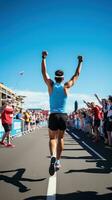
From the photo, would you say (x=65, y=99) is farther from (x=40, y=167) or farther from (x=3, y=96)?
(x=3, y=96)

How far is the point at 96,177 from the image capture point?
7.07 metres

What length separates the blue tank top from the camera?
21.9 feet

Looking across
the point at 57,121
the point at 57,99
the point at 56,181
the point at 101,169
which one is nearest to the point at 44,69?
the point at 57,99

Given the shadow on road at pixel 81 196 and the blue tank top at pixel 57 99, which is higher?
the blue tank top at pixel 57 99

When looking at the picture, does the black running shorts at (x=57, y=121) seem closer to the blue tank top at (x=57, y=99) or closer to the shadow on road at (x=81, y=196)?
the blue tank top at (x=57, y=99)

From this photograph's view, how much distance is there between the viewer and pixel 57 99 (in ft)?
21.9

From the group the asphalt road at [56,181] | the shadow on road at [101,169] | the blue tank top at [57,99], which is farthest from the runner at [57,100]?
the shadow on road at [101,169]

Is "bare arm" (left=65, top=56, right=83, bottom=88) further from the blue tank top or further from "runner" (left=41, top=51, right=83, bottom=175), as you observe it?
the blue tank top

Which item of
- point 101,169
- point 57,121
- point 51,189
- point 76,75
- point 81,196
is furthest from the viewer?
point 101,169

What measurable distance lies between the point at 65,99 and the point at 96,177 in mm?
1733

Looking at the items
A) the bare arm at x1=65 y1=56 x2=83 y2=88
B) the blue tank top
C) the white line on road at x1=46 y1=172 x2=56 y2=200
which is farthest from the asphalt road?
the bare arm at x1=65 y1=56 x2=83 y2=88

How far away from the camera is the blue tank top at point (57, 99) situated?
666cm

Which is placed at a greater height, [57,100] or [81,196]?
[57,100]

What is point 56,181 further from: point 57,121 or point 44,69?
point 44,69
